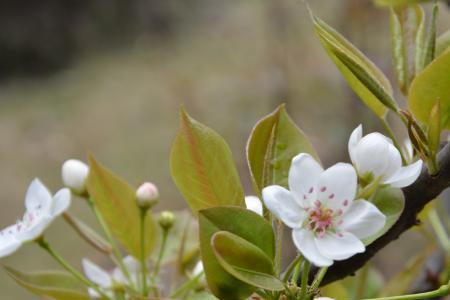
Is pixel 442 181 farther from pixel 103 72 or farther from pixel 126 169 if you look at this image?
pixel 103 72

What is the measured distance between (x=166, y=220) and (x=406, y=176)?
307 mm

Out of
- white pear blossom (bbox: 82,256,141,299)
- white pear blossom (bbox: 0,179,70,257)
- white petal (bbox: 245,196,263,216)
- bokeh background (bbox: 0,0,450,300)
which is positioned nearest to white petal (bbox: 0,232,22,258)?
white pear blossom (bbox: 0,179,70,257)

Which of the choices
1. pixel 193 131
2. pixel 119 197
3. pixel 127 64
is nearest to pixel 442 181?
pixel 193 131

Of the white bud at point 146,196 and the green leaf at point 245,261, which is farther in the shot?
the white bud at point 146,196

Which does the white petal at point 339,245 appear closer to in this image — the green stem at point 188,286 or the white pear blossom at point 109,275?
the green stem at point 188,286

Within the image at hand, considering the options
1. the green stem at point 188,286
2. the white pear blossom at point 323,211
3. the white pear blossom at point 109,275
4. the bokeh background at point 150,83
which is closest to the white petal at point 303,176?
the white pear blossom at point 323,211

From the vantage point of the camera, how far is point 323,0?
536 centimetres

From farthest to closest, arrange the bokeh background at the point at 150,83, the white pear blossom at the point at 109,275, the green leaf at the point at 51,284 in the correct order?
the bokeh background at the point at 150,83 → the white pear blossom at the point at 109,275 → the green leaf at the point at 51,284

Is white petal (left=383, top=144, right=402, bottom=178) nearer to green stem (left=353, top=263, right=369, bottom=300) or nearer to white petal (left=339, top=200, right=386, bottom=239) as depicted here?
white petal (left=339, top=200, right=386, bottom=239)

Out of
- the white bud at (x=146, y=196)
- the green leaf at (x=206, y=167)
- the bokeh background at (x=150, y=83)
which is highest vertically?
the green leaf at (x=206, y=167)

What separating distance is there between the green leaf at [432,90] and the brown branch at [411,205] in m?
0.03

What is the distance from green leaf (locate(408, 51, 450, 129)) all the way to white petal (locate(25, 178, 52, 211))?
Answer: 1.07ft

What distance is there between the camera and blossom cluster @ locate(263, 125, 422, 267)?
48 centimetres

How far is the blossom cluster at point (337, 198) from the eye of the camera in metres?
0.48
